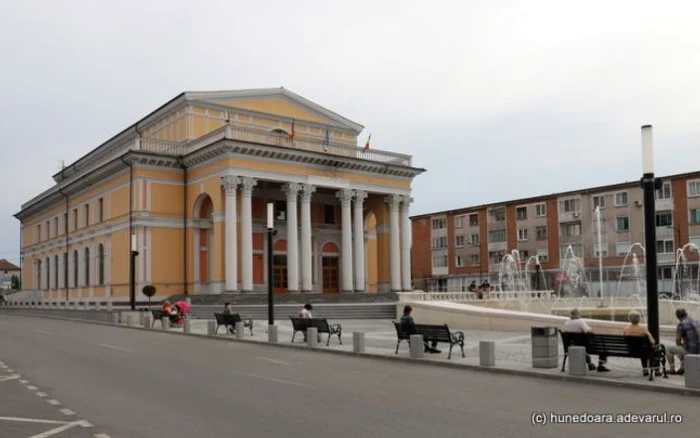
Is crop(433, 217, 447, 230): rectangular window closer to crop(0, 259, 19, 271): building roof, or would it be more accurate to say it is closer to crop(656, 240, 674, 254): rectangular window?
crop(656, 240, 674, 254): rectangular window

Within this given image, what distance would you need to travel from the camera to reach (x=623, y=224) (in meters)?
65.6

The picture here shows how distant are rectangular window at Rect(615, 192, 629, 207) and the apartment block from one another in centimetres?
9

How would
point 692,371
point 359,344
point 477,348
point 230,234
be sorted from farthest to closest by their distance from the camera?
point 230,234 → point 477,348 → point 359,344 → point 692,371

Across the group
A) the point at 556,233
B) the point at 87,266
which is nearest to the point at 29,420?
the point at 87,266

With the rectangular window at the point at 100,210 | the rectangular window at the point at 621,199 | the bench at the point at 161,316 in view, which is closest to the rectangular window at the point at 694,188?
the rectangular window at the point at 621,199

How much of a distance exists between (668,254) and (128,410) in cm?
6018

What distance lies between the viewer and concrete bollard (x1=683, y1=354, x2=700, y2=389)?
471 inches

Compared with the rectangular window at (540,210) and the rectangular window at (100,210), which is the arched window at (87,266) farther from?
the rectangular window at (540,210)

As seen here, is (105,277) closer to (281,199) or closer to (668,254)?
(281,199)

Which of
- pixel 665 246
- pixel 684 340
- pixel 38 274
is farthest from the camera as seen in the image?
pixel 38 274

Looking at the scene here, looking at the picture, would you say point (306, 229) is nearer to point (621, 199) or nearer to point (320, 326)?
point (320, 326)

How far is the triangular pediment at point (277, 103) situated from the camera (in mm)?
→ 53562

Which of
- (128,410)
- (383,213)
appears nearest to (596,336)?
(128,410)

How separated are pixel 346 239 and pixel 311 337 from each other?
29.8 m
